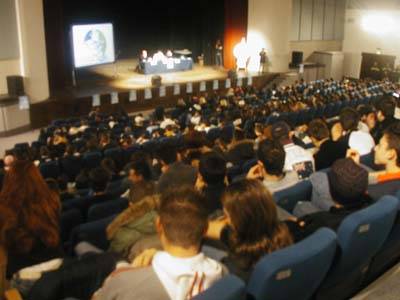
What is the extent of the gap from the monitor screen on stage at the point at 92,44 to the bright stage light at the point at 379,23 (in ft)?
31.6

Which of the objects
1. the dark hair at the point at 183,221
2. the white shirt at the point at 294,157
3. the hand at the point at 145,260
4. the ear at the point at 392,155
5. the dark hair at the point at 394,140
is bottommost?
the white shirt at the point at 294,157

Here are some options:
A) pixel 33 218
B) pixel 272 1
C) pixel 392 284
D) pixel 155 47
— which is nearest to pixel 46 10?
pixel 155 47

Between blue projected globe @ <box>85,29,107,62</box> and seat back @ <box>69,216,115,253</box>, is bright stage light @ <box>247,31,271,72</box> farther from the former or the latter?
seat back @ <box>69,216,115,253</box>

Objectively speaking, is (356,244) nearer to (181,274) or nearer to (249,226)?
(249,226)

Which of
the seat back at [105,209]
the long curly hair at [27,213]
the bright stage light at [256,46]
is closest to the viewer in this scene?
the long curly hair at [27,213]

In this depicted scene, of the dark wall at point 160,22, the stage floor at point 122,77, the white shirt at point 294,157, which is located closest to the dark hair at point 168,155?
the white shirt at point 294,157

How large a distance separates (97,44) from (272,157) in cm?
1258

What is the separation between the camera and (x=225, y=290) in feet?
5.73

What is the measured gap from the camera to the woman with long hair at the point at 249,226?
211 centimetres

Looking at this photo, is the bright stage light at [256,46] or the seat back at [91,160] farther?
the bright stage light at [256,46]

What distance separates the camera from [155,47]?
1841 centimetres

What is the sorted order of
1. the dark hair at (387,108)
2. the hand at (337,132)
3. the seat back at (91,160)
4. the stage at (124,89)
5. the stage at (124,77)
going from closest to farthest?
the hand at (337,132) → the dark hair at (387,108) → the seat back at (91,160) → the stage at (124,89) → the stage at (124,77)

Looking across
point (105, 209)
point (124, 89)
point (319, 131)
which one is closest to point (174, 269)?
point (105, 209)

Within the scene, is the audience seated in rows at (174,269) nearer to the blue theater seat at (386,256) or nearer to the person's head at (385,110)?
the blue theater seat at (386,256)
